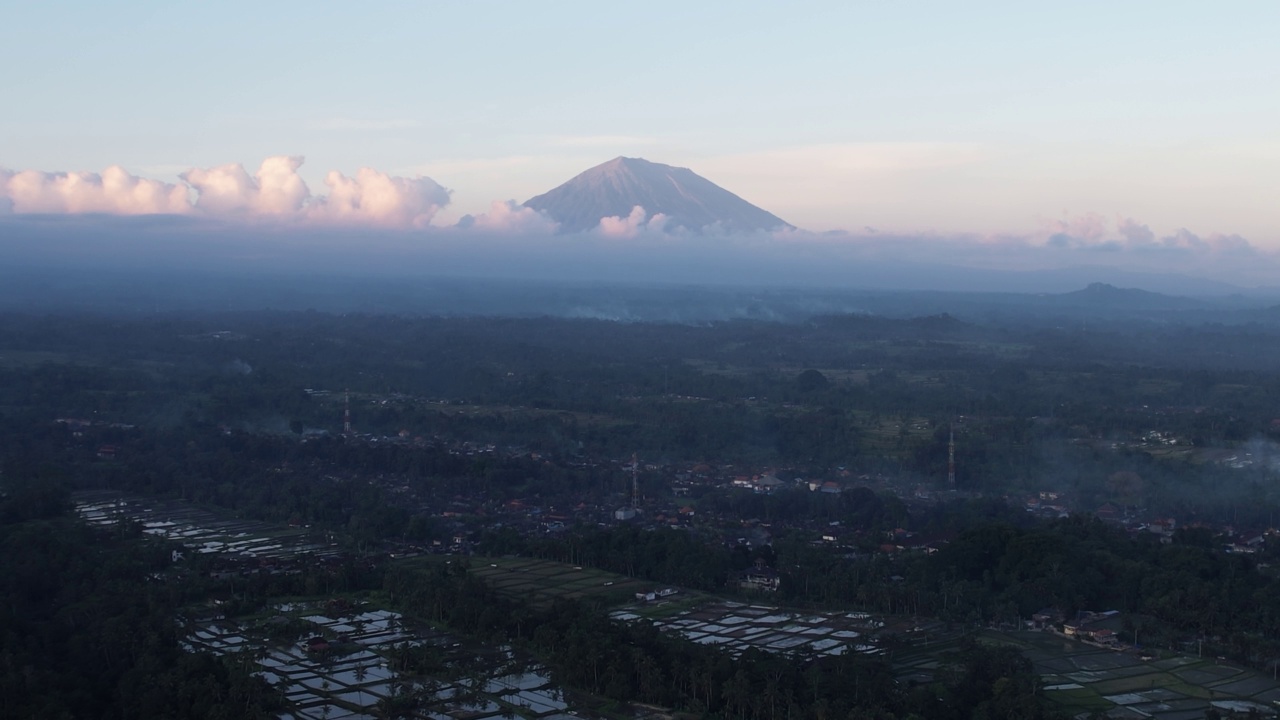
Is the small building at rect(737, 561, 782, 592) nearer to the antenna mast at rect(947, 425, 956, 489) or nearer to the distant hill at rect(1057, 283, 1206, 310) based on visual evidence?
the antenna mast at rect(947, 425, 956, 489)

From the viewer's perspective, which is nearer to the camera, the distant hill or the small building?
the small building

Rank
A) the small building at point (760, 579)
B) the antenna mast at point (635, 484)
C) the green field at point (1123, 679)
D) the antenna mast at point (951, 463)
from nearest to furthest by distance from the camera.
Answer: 1. the green field at point (1123, 679)
2. the small building at point (760, 579)
3. the antenna mast at point (635, 484)
4. the antenna mast at point (951, 463)

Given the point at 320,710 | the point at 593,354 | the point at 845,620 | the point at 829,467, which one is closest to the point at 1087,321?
the point at 593,354

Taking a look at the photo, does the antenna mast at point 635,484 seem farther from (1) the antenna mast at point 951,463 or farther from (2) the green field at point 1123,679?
(2) the green field at point 1123,679

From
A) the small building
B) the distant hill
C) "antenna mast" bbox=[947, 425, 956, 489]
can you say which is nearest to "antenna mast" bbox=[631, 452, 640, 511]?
the small building

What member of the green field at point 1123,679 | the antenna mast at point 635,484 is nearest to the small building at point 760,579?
the green field at point 1123,679

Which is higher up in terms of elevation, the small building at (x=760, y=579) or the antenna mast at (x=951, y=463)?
the antenna mast at (x=951, y=463)

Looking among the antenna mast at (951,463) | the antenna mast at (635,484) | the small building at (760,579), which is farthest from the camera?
the antenna mast at (951,463)

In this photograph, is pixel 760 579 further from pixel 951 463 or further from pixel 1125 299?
pixel 1125 299

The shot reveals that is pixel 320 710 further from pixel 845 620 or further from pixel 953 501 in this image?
pixel 953 501

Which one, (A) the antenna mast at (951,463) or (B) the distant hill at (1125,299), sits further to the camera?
(B) the distant hill at (1125,299)

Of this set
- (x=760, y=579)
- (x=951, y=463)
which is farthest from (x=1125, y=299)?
(x=760, y=579)
